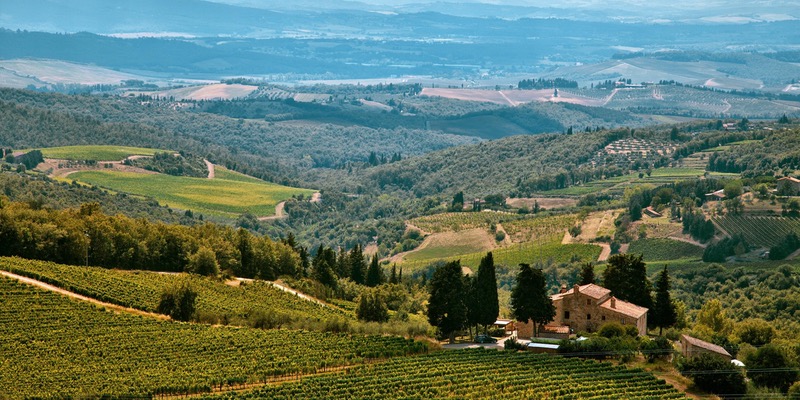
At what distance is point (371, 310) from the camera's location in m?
85.1

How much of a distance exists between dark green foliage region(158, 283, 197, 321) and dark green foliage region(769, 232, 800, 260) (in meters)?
76.9

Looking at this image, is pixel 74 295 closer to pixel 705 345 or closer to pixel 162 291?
pixel 162 291

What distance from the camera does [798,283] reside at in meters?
116

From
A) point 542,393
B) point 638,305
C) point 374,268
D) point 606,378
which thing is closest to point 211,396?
point 542,393

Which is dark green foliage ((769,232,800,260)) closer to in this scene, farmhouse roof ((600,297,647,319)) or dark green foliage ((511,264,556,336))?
farmhouse roof ((600,297,647,319))

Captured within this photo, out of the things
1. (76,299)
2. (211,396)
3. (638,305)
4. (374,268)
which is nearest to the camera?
(211,396)

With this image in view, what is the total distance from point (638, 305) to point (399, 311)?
58.7 ft

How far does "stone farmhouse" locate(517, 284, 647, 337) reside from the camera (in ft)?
252

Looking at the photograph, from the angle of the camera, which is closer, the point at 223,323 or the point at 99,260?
the point at 223,323

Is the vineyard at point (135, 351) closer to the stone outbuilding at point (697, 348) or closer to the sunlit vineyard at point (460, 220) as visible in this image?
the stone outbuilding at point (697, 348)

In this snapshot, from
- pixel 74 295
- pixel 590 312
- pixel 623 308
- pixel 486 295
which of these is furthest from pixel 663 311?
pixel 74 295

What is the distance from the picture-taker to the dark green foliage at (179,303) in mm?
77000

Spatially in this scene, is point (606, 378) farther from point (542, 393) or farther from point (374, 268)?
point (374, 268)

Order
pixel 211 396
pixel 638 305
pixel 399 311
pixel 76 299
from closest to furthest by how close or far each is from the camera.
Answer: pixel 211 396, pixel 76 299, pixel 638 305, pixel 399 311
